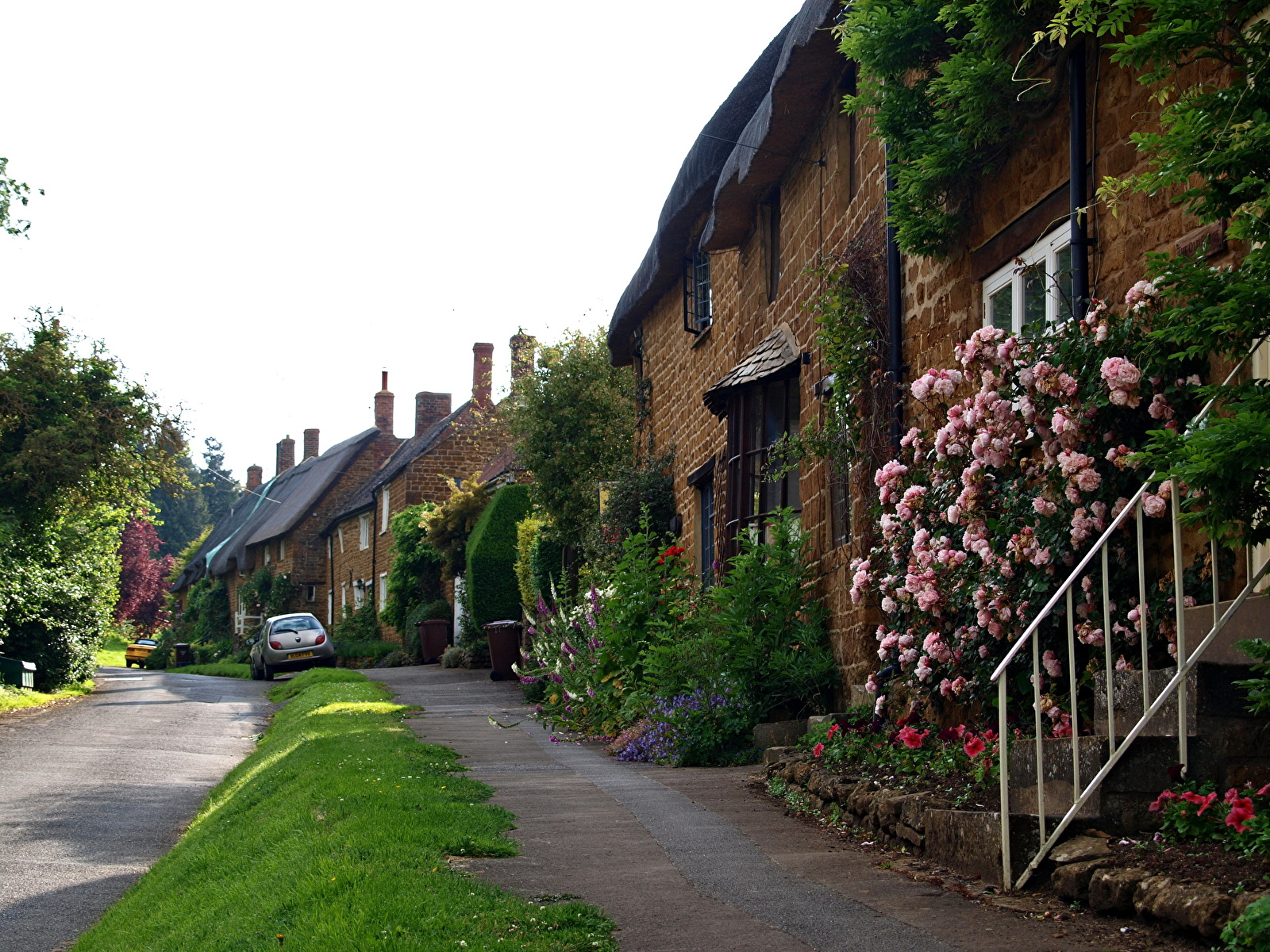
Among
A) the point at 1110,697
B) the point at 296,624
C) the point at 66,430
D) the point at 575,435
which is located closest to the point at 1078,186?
the point at 1110,697

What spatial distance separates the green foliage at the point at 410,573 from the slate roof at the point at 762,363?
20200mm

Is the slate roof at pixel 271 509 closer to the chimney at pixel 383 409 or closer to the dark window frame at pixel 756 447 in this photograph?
the chimney at pixel 383 409

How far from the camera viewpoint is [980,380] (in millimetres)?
7098

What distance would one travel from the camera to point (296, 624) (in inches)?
1153

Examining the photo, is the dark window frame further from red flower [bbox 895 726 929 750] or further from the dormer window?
red flower [bbox 895 726 929 750]

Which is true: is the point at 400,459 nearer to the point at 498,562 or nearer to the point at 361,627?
the point at 361,627

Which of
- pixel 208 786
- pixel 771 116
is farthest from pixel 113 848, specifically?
pixel 771 116

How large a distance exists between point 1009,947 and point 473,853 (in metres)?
2.75

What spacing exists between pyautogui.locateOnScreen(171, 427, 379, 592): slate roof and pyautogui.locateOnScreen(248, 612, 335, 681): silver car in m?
14.6

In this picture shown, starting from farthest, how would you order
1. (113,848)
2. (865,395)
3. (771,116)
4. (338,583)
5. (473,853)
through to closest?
(338,583)
(771,116)
(865,395)
(113,848)
(473,853)

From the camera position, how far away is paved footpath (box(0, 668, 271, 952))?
23.5ft

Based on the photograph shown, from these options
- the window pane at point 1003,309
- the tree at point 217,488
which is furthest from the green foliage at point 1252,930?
the tree at point 217,488

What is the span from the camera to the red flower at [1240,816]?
4336 millimetres

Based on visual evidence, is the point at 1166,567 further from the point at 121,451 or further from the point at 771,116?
the point at 121,451
